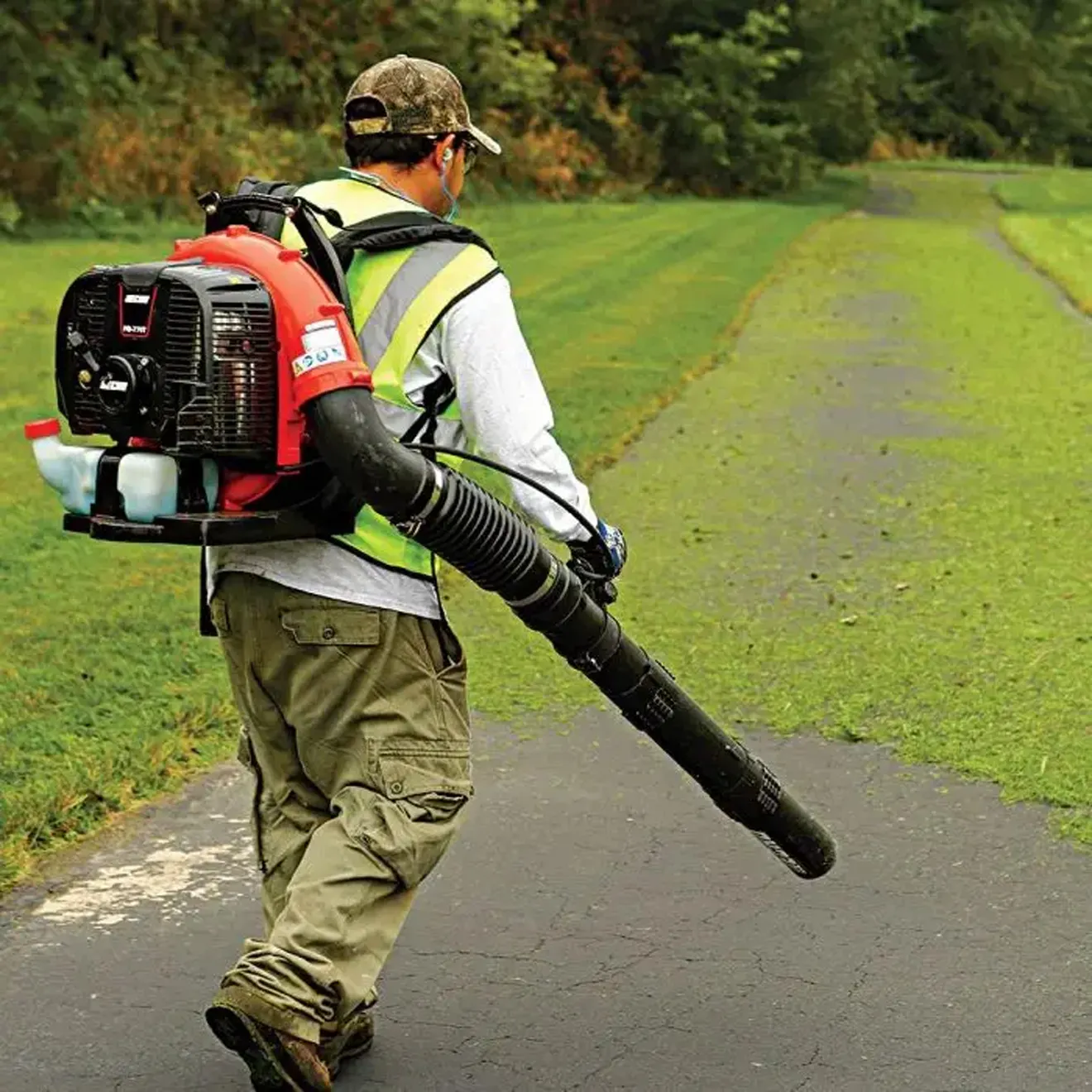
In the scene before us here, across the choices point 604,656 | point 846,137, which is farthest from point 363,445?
point 846,137

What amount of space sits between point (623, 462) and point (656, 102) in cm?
3625

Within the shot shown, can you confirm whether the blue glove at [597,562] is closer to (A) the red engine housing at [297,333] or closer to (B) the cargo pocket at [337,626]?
(B) the cargo pocket at [337,626]

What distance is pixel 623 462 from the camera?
1165cm

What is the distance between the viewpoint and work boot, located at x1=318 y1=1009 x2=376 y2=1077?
4.04 meters

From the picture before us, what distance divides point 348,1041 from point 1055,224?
32660mm

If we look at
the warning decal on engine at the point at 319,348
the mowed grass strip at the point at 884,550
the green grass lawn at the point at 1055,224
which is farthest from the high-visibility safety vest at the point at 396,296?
the green grass lawn at the point at 1055,224

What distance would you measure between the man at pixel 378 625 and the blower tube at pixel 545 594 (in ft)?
0.48

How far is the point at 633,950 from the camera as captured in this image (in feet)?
15.8

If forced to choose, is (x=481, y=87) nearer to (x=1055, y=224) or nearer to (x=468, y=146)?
(x=1055, y=224)

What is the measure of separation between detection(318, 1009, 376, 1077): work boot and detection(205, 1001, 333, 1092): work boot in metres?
0.18

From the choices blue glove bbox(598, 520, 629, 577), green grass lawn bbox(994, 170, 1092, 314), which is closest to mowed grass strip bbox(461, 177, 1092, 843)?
blue glove bbox(598, 520, 629, 577)

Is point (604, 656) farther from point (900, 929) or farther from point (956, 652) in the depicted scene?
point (956, 652)

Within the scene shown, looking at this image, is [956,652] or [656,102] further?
[656,102]

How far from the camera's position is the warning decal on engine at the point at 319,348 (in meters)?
3.56
